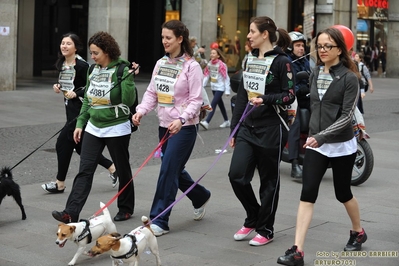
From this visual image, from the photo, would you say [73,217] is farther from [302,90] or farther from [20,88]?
[20,88]

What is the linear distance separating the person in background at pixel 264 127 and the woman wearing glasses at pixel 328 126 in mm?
424

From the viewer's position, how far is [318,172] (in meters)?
6.45

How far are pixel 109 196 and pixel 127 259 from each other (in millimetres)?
3372

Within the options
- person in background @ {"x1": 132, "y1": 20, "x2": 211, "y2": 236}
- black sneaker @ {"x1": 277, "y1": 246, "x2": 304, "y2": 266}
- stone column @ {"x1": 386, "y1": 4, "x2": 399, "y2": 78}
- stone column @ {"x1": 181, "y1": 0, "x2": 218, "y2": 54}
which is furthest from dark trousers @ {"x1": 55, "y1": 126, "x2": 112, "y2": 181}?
stone column @ {"x1": 386, "y1": 4, "x2": 399, "y2": 78}

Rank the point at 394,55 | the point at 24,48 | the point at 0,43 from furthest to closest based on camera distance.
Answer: the point at 394,55 < the point at 24,48 < the point at 0,43

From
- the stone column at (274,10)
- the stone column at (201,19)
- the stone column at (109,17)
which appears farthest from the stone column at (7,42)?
the stone column at (274,10)

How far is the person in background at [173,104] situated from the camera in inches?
286

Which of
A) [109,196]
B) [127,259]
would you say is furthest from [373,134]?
[127,259]

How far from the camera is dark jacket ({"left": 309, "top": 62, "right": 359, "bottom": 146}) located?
6312 millimetres

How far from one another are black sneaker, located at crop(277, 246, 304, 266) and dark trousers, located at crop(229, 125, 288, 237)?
Result: 0.74 metres

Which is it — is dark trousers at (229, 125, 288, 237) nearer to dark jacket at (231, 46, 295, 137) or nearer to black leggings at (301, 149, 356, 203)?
dark jacket at (231, 46, 295, 137)

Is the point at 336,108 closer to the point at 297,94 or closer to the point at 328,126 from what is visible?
the point at 328,126

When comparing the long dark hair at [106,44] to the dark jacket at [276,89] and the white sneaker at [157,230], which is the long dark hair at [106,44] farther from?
the white sneaker at [157,230]

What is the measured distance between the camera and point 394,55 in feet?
125
